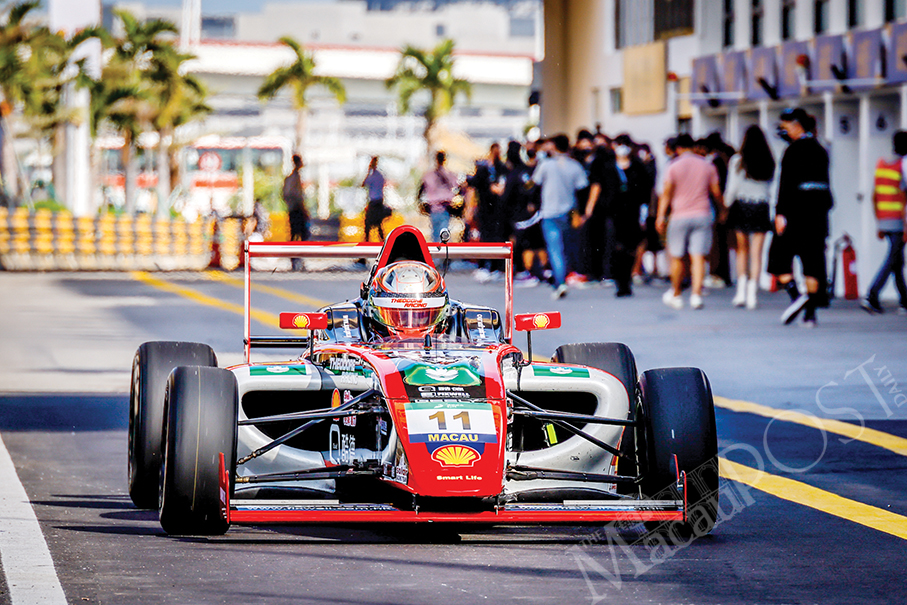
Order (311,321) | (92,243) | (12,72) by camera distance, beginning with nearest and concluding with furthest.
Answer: (311,321)
(92,243)
(12,72)

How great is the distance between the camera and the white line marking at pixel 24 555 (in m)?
5.57

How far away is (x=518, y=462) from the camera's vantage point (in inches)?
280

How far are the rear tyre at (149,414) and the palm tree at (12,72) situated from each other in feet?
130

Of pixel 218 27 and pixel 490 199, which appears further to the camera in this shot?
pixel 218 27

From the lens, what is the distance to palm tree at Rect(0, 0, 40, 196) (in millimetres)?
46188

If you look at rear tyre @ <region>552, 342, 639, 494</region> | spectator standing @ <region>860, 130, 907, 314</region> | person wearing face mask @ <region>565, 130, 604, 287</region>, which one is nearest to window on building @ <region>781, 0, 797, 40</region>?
person wearing face mask @ <region>565, 130, 604, 287</region>

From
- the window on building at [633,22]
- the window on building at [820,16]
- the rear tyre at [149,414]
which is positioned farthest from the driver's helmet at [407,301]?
the window on building at [633,22]

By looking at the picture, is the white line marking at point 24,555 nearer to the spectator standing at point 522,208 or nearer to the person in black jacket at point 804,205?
the person in black jacket at point 804,205

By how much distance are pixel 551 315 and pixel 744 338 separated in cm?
794

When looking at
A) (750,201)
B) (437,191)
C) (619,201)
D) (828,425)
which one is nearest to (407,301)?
(828,425)

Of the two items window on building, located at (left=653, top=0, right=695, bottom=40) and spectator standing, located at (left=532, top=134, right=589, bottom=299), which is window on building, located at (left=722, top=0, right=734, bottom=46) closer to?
window on building, located at (left=653, top=0, right=695, bottom=40)

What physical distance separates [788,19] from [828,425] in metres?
14.9

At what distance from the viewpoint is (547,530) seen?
6.88m

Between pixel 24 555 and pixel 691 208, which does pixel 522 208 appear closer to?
pixel 691 208
